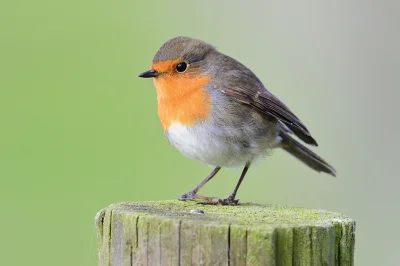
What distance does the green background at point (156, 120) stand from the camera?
8.74 meters

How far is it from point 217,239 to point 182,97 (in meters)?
2.37

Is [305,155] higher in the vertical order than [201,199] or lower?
higher

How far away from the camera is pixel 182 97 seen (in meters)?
5.46

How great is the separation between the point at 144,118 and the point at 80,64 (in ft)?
5.80

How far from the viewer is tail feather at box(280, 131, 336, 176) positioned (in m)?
6.25

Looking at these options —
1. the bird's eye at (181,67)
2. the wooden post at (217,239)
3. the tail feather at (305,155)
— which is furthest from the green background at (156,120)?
the wooden post at (217,239)

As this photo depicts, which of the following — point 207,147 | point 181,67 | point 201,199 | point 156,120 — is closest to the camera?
point 201,199

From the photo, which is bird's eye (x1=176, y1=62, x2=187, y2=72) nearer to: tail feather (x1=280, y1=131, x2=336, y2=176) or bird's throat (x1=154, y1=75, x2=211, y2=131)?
bird's throat (x1=154, y1=75, x2=211, y2=131)

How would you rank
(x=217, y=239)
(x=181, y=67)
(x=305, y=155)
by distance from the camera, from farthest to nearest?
1. (x=305, y=155)
2. (x=181, y=67)
3. (x=217, y=239)

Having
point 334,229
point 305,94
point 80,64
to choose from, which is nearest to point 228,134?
point 334,229

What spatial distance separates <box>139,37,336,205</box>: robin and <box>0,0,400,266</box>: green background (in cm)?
249

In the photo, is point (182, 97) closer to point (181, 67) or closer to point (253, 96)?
point (181, 67)

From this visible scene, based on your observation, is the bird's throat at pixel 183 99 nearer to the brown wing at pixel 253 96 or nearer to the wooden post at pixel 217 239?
the brown wing at pixel 253 96

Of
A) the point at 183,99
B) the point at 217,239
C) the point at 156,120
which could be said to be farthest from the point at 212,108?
the point at 156,120
